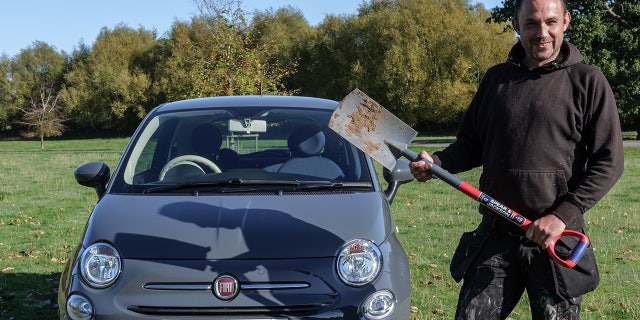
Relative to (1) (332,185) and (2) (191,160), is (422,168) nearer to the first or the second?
(1) (332,185)

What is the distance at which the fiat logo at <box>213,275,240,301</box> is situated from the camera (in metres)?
3.57

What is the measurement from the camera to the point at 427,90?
52281mm

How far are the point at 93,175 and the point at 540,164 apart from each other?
303cm

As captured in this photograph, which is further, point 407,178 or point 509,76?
point 407,178

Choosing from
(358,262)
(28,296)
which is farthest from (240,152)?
(28,296)

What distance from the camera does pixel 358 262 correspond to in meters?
3.72

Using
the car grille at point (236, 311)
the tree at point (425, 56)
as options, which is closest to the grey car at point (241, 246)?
the car grille at point (236, 311)

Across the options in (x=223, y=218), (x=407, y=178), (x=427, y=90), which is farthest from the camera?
(x=427, y=90)

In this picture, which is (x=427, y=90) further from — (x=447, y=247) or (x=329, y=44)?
(x=447, y=247)

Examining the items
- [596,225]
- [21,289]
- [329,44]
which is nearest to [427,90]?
[329,44]

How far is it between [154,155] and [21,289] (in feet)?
8.42

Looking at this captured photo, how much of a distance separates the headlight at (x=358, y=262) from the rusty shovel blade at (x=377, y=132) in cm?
57

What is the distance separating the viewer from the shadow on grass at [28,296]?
19.5ft

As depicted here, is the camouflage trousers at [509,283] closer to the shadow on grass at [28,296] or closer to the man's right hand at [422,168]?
the man's right hand at [422,168]
